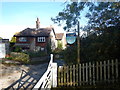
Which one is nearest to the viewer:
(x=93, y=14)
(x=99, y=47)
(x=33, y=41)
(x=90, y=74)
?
(x=90, y=74)

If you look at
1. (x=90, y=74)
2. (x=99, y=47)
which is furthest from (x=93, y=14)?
(x=90, y=74)

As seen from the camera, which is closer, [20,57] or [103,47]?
[103,47]

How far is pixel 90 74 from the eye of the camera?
86.1 inches

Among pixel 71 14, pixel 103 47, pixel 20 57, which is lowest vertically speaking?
pixel 20 57

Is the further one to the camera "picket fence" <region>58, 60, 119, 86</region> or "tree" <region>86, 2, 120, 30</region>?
"tree" <region>86, 2, 120, 30</region>

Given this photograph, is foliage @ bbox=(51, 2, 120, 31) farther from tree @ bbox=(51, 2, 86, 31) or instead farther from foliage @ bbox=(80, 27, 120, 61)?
foliage @ bbox=(80, 27, 120, 61)

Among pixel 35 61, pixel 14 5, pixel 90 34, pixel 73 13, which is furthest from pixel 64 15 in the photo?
pixel 35 61

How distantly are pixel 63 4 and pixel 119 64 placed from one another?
1.80 meters

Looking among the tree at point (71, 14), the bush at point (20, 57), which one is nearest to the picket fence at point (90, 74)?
the tree at point (71, 14)

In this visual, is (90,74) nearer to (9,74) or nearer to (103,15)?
(103,15)

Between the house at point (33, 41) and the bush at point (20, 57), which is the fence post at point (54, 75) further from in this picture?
the bush at point (20, 57)

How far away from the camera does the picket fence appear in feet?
6.84

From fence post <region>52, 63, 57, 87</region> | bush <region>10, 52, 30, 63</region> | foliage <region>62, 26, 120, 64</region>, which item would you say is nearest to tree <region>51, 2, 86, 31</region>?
foliage <region>62, 26, 120, 64</region>

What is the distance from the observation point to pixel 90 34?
2.64m
